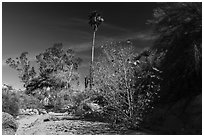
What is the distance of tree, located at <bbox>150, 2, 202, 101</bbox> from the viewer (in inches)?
238

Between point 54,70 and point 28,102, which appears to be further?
point 54,70

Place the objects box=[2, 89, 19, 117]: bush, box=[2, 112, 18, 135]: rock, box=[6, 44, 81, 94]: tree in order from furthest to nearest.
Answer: box=[6, 44, 81, 94]: tree, box=[2, 89, 19, 117]: bush, box=[2, 112, 18, 135]: rock

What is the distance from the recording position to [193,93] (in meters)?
6.36

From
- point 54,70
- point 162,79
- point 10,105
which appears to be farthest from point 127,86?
point 54,70

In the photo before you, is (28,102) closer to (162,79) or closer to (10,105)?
(10,105)

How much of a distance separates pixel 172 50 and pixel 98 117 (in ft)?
12.7

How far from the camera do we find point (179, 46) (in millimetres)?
6449

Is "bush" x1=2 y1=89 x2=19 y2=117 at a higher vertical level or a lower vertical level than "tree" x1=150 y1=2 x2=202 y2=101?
lower

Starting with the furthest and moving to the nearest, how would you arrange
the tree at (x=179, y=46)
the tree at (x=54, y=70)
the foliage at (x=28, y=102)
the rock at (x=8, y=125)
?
the tree at (x=54, y=70), the foliage at (x=28, y=102), the rock at (x=8, y=125), the tree at (x=179, y=46)

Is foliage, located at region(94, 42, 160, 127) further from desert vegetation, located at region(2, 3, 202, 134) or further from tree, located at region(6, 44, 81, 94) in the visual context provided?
tree, located at region(6, 44, 81, 94)

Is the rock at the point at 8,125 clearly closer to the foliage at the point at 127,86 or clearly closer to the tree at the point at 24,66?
the foliage at the point at 127,86

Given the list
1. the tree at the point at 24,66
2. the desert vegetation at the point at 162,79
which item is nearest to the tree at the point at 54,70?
the tree at the point at 24,66

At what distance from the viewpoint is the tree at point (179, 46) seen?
6.04m

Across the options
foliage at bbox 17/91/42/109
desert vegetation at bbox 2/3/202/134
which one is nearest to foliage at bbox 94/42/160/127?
desert vegetation at bbox 2/3/202/134
